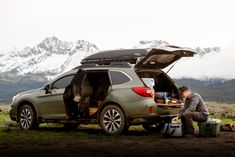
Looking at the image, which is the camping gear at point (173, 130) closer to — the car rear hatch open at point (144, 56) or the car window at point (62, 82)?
the car rear hatch open at point (144, 56)

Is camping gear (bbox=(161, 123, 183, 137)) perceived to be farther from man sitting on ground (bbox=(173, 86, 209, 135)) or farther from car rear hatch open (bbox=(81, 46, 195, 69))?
car rear hatch open (bbox=(81, 46, 195, 69))

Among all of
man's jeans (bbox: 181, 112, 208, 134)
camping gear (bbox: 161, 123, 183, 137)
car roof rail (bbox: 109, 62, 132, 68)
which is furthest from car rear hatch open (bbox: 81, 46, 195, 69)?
camping gear (bbox: 161, 123, 183, 137)

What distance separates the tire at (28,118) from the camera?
16672 millimetres

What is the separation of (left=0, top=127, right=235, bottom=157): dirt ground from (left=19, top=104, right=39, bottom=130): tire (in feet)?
10.7

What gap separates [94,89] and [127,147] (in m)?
5.66

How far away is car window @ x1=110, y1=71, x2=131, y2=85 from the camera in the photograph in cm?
1512

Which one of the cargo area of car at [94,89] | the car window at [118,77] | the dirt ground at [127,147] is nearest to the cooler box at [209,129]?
the dirt ground at [127,147]

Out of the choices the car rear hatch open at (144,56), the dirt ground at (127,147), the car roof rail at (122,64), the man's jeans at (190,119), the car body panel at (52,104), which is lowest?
the dirt ground at (127,147)

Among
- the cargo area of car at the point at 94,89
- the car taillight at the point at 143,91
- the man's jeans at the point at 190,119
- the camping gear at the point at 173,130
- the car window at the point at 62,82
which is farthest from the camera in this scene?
the car window at the point at 62,82

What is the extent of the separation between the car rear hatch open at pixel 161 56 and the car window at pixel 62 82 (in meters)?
2.33

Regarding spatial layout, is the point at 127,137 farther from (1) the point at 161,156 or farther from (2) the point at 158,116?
(1) the point at 161,156

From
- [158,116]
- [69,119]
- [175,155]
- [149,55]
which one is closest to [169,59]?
[149,55]

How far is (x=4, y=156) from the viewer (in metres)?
9.72

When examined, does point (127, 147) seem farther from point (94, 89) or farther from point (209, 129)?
point (94, 89)
